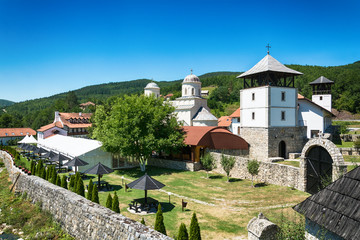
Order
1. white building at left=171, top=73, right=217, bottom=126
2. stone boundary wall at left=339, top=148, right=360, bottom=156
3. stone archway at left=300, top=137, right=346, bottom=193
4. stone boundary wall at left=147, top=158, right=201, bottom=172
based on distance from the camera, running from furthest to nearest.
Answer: white building at left=171, top=73, right=217, bottom=126 → stone boundary wall at left=339, top=148, right=360, bottom=156 → stone boundary wall at left=147, top=158, right=201, bottom=172 → stone archway at left=300, top=137, right=346, bottom=193

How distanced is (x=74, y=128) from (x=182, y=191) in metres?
49.5

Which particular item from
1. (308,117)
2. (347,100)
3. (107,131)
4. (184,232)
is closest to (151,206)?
(184,232)

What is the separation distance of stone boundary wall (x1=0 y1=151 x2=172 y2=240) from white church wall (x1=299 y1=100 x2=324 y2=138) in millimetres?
32308

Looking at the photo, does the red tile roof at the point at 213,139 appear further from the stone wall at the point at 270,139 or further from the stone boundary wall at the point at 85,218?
the stone boundary wall at the point at 85,218

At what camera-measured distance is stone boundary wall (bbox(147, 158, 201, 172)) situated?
26.5 meters

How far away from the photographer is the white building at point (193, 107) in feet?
125

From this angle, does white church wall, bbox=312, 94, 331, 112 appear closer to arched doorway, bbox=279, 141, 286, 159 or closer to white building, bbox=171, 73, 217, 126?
arched doorway, bbox=279, 141, 286, 159

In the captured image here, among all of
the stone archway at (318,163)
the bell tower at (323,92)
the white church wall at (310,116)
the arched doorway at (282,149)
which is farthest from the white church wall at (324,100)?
the stone archway at (318,163)

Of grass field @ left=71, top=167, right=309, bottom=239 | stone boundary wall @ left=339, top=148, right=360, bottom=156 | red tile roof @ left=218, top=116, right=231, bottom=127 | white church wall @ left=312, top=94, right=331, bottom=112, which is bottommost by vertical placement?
grass field @ left=71, top=167, right=309, bottom=239

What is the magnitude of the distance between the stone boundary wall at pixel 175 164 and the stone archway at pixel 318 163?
11.2 m

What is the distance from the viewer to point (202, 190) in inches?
746

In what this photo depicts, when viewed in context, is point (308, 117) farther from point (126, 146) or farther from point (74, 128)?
point (74, 128)

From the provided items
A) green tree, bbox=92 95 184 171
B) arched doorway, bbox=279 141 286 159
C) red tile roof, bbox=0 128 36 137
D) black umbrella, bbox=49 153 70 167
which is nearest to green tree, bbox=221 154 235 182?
green tree, bbox=92 95 184 171

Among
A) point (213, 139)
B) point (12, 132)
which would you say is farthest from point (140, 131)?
point (12, 132)
